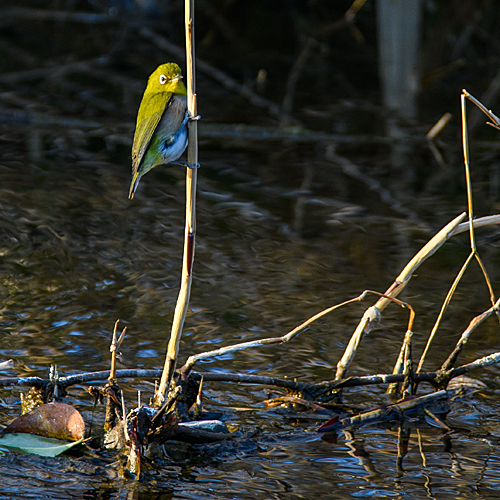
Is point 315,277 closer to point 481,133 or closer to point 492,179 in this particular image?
point 492,179

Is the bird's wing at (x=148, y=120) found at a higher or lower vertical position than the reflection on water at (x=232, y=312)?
higher

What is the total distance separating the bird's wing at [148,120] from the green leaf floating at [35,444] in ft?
2.70

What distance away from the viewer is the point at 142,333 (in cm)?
318

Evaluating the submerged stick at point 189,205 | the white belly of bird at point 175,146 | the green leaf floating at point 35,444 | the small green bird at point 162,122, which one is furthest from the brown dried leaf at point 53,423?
the white belly of bird at point 175,146

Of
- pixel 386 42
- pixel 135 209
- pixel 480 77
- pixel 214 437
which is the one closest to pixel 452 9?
pixel 480 77

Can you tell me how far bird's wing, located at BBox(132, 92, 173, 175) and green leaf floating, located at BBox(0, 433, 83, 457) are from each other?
82 centimetres

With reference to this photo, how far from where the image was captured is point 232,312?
3432mm

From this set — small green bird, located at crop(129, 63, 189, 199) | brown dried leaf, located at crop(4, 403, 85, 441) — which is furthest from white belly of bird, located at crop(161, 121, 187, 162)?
brown dried leaf, located at crop(4, 403, 85, 441)

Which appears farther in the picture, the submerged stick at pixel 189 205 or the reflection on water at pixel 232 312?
the reflection on water at pixel 232 312

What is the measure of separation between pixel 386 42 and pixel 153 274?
4565 mm

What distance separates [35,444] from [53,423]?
0.08m

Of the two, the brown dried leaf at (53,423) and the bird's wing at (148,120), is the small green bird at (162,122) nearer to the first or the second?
the bird's wing at (148,120)

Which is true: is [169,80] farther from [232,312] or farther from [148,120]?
[232,312]

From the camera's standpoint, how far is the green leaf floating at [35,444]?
219 centimetres
